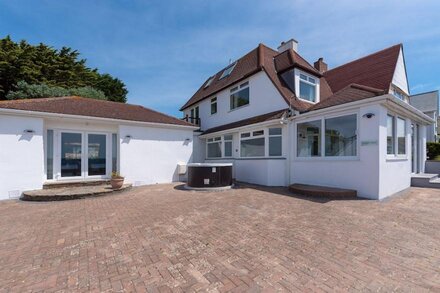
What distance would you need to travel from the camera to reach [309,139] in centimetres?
972

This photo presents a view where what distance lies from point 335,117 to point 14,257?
10.1 meters

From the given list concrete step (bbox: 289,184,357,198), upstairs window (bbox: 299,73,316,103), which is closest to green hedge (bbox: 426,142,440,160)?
upstairs window (bbox: 299,73,316,103)

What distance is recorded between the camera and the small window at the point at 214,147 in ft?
49.5

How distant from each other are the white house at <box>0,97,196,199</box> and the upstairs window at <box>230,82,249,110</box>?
3.73 meters

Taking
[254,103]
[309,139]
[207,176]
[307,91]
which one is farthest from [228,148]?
[307,91]

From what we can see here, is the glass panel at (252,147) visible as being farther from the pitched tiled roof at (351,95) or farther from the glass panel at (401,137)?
the glass panel at (401,137)

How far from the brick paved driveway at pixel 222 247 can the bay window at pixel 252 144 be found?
5.35 m

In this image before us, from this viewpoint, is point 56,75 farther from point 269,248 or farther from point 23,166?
point 269,248

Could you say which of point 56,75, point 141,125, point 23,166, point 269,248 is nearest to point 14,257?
point 269,248

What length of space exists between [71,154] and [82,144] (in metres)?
0.67

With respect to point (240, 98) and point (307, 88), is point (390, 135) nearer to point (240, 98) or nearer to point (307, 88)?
point (307, 88)

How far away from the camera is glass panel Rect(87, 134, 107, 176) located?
35.3ft

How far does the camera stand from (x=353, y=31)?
8586 mm

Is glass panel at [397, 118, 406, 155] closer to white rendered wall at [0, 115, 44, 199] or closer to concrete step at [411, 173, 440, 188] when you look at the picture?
concrete step at [411, 173, 440, 188]
